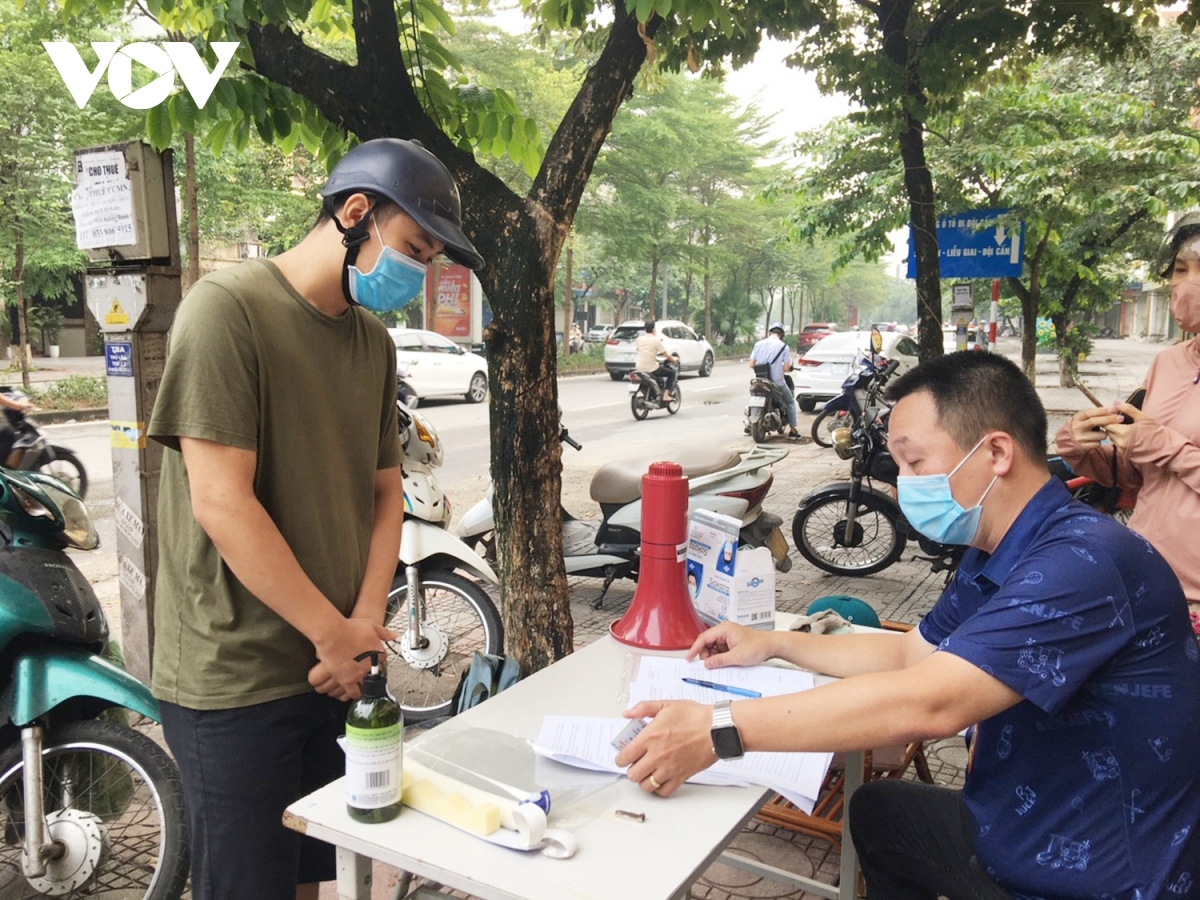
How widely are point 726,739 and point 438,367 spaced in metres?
14.7

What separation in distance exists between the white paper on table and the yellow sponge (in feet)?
0.79

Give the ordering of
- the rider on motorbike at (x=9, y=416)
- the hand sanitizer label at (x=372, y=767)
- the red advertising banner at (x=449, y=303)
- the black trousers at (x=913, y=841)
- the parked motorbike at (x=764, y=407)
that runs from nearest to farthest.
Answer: the hand sanitizer label at (x=372, y=767)
the black trousers at (x=913, y=841)
the rider on motorbike at (x=9, y=416)
the parked motorbike at (x=764, y=407)
the red advertising banner at (x=449, y=303)

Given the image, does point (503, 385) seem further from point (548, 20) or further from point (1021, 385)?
point (1021, 385)

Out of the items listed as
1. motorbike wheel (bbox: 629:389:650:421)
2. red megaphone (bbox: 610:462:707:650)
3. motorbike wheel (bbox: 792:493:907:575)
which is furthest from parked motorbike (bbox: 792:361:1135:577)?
motorbike wheel (bbox: 629:389:650:421)

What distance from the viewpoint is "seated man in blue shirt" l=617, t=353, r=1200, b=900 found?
58.2 inches

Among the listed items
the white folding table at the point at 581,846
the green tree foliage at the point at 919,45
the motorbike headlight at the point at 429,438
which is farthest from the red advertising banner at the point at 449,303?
the white folding table at the point at 581,846

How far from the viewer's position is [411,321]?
94.9ft

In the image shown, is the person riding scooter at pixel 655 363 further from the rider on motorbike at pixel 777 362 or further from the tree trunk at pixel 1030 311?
the tree trunk at pixel 1030 311

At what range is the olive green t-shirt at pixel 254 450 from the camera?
1.55 metres

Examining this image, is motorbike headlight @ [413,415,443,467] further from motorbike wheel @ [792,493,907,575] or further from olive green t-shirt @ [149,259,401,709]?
motorbike wheel @ [792,493,907,575]

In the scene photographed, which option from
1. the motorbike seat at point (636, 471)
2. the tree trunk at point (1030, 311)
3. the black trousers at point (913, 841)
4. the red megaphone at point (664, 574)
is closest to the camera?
the black trousers at point (913, 841)

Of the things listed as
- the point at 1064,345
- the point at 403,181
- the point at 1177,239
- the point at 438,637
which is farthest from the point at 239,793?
the point at 1064,345

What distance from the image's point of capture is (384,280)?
1730 millimetres

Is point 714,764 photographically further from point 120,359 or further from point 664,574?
point 120,359
